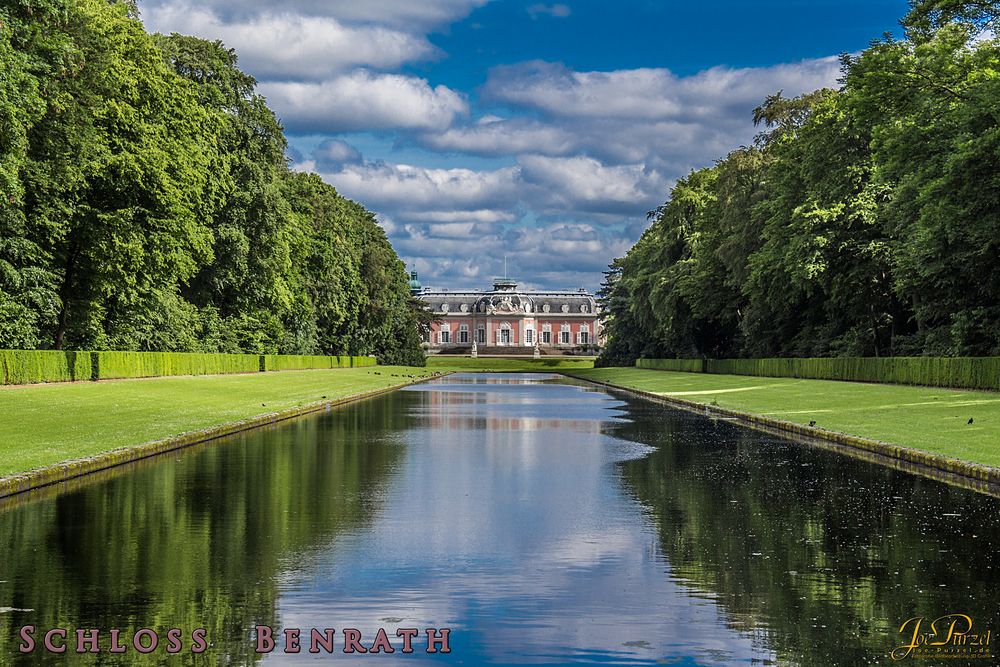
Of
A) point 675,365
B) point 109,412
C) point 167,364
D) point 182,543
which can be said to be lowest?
point 182,543

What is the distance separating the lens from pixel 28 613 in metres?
6.90

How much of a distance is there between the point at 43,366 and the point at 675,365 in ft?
194

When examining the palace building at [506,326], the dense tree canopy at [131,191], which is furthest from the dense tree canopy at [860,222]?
the palace building at [506,326]

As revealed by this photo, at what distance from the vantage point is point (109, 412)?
25.7 meters

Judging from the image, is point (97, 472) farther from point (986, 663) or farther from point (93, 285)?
point (93, 285)

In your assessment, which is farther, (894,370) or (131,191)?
(894,370)

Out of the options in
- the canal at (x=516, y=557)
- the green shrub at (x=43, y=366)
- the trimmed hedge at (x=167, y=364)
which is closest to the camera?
the canal at (x=516, y=557)

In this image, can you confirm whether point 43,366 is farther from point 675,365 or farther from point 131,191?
point 675,365

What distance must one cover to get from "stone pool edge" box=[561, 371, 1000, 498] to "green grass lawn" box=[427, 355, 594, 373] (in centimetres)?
9785

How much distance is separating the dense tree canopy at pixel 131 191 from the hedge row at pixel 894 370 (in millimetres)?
26295

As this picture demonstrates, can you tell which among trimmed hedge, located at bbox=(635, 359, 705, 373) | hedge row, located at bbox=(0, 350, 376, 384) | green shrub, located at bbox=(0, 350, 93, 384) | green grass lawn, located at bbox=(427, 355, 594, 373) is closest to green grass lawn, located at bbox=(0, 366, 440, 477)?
green shrub, located at bbox=(0, 350, 93, 384)

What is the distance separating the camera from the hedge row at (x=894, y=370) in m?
37.1

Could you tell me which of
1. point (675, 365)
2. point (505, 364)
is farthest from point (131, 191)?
point (505, 364)

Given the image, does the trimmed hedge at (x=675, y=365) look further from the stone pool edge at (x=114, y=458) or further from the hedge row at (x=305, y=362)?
the stone pool edge at (x=114, y=458)
